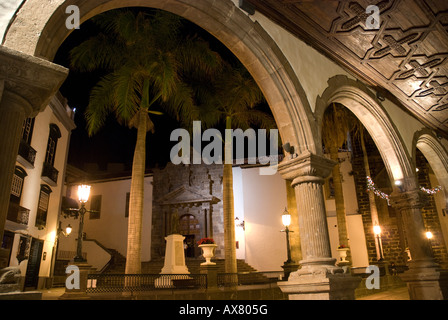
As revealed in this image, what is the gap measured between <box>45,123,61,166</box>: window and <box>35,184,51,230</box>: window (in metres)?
1.24

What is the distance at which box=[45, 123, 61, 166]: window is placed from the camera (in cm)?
1520

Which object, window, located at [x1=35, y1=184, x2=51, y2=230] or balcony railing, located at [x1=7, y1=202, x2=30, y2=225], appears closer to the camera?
balcony railing, located at [x1=7, y1=202, x2=30, y2=225]

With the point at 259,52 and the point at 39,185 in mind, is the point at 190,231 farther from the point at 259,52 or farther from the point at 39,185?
the point at 259,52

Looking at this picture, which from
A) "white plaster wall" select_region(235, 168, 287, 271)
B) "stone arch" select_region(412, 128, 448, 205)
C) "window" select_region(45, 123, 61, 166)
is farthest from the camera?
"white plaster wall" select_region(235, 168, 287, 271)

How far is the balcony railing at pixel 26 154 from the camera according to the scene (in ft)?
40.2

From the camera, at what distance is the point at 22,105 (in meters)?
2.82

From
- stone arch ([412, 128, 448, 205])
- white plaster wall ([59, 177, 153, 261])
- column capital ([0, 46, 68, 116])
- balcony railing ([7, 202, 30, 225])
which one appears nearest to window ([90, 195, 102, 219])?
white plaster wall ([59, 177, 153, 261])

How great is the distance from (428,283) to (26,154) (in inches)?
521

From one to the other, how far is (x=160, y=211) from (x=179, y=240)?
9.75m

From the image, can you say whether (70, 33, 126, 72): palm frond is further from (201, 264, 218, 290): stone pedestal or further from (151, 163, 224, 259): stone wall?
(151, 163, 224, 259): stone wall

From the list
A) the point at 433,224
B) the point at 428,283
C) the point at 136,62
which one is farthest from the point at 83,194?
the point at 433,224

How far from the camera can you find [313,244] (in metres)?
4.80

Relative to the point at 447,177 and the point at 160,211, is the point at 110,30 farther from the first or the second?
the point at 160,211

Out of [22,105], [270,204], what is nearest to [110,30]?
[22,105]
